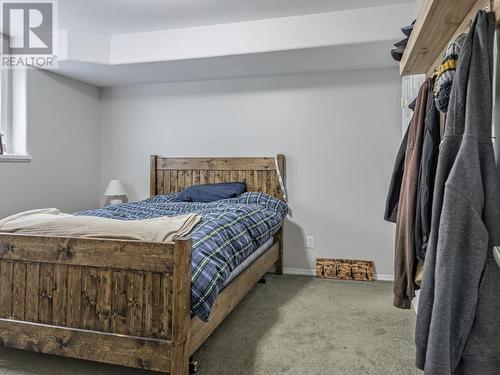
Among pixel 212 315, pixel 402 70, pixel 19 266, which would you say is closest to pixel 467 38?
pixel 402 70

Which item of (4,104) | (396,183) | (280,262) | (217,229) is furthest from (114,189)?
(396,183)

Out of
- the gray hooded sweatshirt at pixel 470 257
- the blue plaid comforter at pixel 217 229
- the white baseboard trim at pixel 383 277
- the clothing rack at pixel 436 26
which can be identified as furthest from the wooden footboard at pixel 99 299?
the white baseboard trim at pixel 383 277

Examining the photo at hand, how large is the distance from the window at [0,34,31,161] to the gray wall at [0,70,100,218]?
6cm

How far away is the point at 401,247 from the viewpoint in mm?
1427

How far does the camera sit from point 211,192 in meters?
3.60

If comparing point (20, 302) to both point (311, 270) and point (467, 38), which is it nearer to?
point (467, 38)

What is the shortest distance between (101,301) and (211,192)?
1.99 meters

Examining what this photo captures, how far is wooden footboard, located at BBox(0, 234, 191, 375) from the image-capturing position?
159 centimetres

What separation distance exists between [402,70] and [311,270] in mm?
2352

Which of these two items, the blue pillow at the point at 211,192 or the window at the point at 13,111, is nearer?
the window at the point at 13,111

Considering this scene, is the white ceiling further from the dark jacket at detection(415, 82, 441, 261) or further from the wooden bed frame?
the wooden bed frame

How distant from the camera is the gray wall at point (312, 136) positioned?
3.58 m

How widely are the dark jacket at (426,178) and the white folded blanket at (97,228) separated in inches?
41.4

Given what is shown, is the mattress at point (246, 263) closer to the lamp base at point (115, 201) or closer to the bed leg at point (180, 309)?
the bed leg at point (180, 309)
